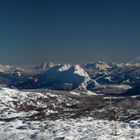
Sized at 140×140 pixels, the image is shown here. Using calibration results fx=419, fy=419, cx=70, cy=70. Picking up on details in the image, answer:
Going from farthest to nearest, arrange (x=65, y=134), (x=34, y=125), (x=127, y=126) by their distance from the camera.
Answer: (x=34, y=125)
(x=127, y=126)
(x=65, y=134)

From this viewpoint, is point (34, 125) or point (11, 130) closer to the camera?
point (11, 130)

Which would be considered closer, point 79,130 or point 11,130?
point 79,130

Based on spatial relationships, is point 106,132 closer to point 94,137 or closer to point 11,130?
point 94,137

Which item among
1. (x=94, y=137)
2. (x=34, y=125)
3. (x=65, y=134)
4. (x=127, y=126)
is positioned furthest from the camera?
(x=34, y=125)

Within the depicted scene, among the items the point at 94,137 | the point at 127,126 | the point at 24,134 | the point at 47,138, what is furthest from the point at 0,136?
the point at 127,126

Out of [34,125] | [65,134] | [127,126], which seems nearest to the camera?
[65,134]

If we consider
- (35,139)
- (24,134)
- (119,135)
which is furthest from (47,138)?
(119,135)

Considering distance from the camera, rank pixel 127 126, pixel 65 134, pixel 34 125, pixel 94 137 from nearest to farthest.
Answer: pixel 94 137 < pixel 65 134 < pixel 127 126 < pixel 34 125

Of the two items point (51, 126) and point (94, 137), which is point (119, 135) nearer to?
point (94, 137)

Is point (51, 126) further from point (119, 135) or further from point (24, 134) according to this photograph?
point (119, 135)
